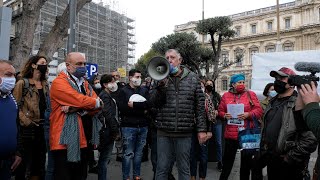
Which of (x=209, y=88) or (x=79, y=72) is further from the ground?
(x=79, y=72)

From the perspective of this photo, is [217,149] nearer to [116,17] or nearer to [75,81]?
[75,81]

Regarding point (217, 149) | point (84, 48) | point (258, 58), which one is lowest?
point (217, 149)

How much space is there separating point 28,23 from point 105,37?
36646mm

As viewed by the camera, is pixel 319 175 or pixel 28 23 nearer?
pixel 319 175

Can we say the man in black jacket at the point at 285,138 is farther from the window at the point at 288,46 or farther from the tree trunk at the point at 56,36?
the window at the point at 288,46

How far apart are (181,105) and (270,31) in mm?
59464

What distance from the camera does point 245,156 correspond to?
4.84m

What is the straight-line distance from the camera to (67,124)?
141 inches

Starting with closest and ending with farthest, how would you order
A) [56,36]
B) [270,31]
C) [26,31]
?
1. [26,31]
2. [56,36]
3. [270,31]

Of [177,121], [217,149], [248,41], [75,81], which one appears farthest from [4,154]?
[248,41]

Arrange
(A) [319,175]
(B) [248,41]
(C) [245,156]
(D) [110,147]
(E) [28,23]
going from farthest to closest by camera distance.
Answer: (B) [248,41]
(E) [28,23]
(D) [110,147]
(C) [245,156]
(A) [319,175]

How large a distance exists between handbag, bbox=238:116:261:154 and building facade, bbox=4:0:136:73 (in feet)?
109

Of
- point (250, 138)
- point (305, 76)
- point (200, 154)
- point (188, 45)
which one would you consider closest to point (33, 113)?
point (200, 154)

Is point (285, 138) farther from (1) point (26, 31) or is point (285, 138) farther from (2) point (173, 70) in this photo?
(1) point (26, 31)
